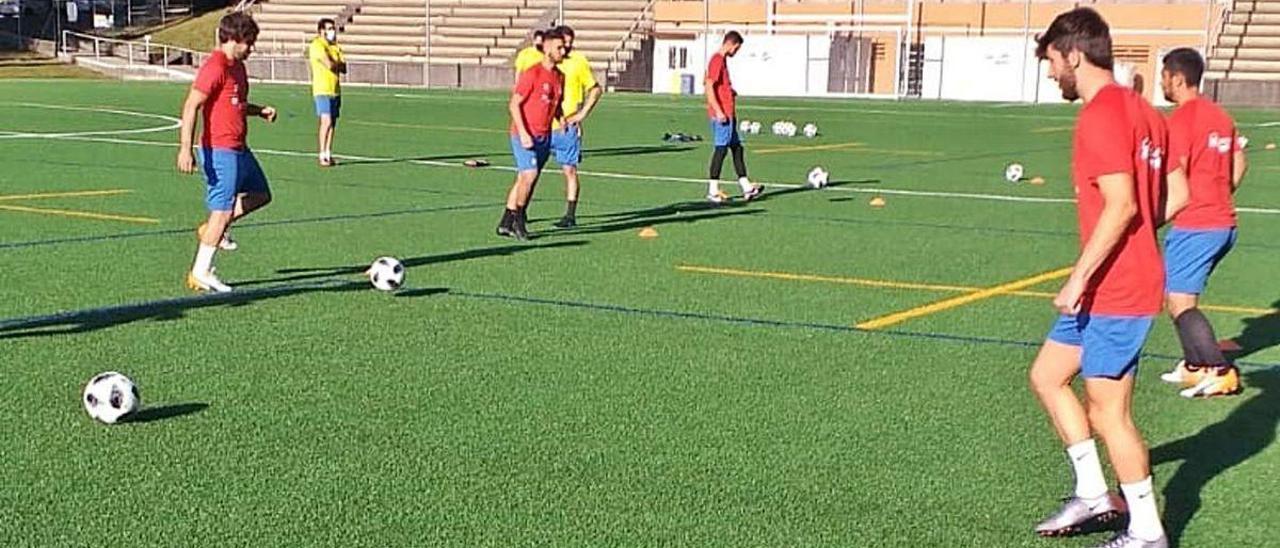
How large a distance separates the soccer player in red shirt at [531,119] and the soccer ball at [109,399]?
7.08 m

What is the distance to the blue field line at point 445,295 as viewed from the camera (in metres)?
9.48

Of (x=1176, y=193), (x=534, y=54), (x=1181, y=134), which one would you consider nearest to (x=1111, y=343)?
(x=1176, y=193)

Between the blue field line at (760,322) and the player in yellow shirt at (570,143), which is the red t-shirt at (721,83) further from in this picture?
the blue field line at (760,322)

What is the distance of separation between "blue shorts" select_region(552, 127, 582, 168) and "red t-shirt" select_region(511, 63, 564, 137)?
96 cm

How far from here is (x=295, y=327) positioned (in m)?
9.68

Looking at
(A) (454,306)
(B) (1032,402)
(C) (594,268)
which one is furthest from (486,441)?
(C) (594,268)

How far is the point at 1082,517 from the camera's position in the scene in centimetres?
580

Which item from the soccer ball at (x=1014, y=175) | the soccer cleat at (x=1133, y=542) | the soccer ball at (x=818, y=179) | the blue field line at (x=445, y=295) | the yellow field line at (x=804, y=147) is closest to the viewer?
the soccer cleat at (x=1133, y=542)

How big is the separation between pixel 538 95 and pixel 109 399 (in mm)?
7462

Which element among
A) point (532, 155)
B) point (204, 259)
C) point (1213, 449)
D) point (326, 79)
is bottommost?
point (1213, 449)

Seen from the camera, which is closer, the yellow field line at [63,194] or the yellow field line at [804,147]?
the yellow field line at [63,194]

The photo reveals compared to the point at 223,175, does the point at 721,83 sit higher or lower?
higher

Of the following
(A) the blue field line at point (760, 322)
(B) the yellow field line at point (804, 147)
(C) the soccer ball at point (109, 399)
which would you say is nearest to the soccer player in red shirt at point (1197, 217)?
(A) the blue field line at point (760, 322)

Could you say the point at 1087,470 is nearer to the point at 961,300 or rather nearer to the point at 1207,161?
the point at 1207,161
